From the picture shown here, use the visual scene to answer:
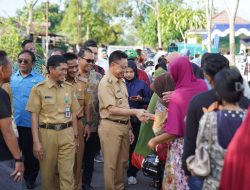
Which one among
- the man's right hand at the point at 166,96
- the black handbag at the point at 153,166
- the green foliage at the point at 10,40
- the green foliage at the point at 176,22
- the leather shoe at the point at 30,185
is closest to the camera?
the man's right hand at the point at 166,96

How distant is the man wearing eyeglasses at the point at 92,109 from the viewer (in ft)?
22.6

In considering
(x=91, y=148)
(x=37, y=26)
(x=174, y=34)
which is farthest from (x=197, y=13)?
(x=91, y=148)

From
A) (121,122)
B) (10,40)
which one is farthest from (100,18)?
(121,122)

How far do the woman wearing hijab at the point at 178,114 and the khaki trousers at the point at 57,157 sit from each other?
142 centimetres

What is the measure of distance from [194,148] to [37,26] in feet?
121

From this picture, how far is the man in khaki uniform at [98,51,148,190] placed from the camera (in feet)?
20.8

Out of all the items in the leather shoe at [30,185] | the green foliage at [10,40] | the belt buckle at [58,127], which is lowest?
the leather shoe at [30,185]

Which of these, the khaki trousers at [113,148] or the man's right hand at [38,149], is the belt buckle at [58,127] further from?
the khaki trousers at [113,148]

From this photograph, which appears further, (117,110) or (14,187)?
(117,110)

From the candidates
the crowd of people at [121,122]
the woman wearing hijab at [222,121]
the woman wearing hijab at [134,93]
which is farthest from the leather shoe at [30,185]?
the woman wearing hijab at [222,121]

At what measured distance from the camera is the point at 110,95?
6.33 m

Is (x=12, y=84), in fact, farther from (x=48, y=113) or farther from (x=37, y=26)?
(x=37, y=26)

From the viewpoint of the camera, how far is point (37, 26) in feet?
130

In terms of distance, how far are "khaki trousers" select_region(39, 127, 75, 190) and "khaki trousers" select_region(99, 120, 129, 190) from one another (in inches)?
22.4
